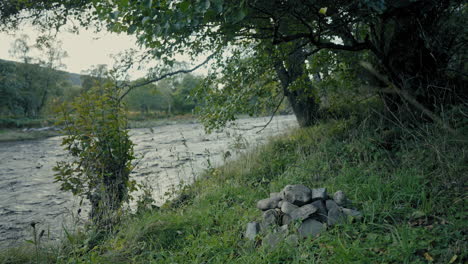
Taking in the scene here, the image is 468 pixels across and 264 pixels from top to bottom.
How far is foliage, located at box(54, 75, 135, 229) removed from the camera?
14.9 feet

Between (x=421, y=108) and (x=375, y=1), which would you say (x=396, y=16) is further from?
(x=375, y=1)

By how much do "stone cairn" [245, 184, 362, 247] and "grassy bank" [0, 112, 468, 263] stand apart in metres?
0.11

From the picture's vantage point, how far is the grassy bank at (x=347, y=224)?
2.44m

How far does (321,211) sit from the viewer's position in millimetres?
3111

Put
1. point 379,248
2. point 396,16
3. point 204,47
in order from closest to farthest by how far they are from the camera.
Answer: point 379,248
point 396,16
point 204,47

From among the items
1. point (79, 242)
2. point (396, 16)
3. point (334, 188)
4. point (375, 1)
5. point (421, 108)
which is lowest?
point (79, 242)

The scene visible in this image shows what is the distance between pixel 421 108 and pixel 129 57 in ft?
18.7

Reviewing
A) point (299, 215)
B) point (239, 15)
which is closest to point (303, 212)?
point (299, 215)

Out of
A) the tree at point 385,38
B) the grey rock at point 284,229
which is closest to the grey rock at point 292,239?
the grey rock at point 284,229

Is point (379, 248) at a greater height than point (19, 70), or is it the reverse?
point (19, 70)

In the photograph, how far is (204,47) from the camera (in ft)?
19.1

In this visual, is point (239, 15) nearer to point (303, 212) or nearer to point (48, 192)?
point (303, 212)

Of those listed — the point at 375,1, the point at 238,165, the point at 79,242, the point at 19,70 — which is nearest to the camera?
the point at 375,1

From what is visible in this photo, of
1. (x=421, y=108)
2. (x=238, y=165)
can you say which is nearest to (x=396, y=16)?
(x=421, y=108)
